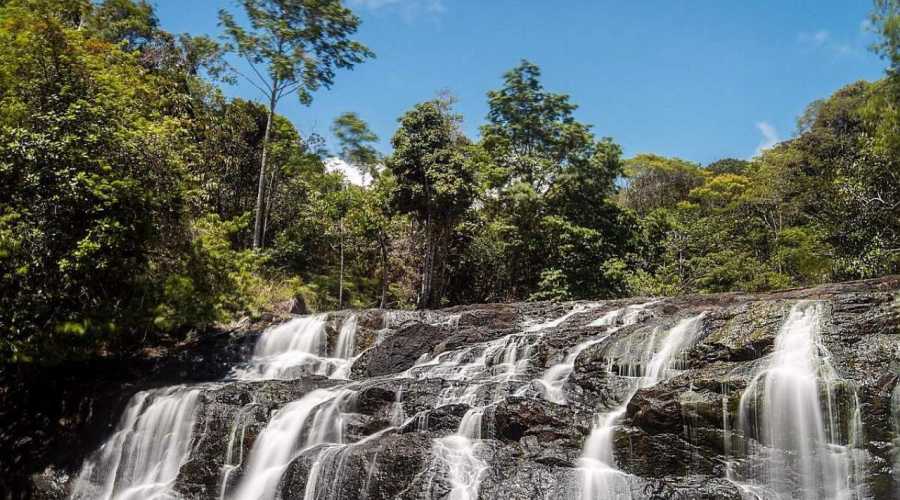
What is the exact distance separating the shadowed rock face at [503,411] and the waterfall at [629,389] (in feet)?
0.18

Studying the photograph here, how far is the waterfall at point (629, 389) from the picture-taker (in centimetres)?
680

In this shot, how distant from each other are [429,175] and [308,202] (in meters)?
8.14

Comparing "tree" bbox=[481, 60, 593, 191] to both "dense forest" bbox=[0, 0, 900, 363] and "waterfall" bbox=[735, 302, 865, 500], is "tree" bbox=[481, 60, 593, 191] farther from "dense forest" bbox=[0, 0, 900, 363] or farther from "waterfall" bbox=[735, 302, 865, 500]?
"waterfall" bbox=[735, 302, 865, 500]

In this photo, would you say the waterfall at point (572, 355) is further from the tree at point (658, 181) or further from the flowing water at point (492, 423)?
the tree at point (658, 181)

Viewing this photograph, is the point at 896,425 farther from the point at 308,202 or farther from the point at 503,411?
the point at 308,202

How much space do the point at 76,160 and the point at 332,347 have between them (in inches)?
275

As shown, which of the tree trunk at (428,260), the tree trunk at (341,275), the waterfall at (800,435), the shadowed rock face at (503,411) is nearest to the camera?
the waterfall at (800,435)

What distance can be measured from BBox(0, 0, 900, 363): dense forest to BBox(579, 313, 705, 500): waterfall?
205 inches

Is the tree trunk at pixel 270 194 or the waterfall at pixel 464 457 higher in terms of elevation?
the tree trunk at pixel 270 194

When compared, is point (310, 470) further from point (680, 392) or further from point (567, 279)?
point (567, 279)

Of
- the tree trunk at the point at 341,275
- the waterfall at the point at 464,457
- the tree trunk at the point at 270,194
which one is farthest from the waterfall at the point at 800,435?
the tree trunk at the point at 270,194

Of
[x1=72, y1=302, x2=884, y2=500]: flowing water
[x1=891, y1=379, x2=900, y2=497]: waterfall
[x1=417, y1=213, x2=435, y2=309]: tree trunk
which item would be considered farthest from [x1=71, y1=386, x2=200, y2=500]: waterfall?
[x1=417, y1=213, x2=435, y2=309]: tree trunk

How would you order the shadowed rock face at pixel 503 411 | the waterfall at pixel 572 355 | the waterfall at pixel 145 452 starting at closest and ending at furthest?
1. the shadowed rock face at pixel 503 411
2. the waterfall at pixel 572 355
3. the waterfall at pixel 145 452

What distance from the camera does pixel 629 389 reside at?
9352 millimetres
